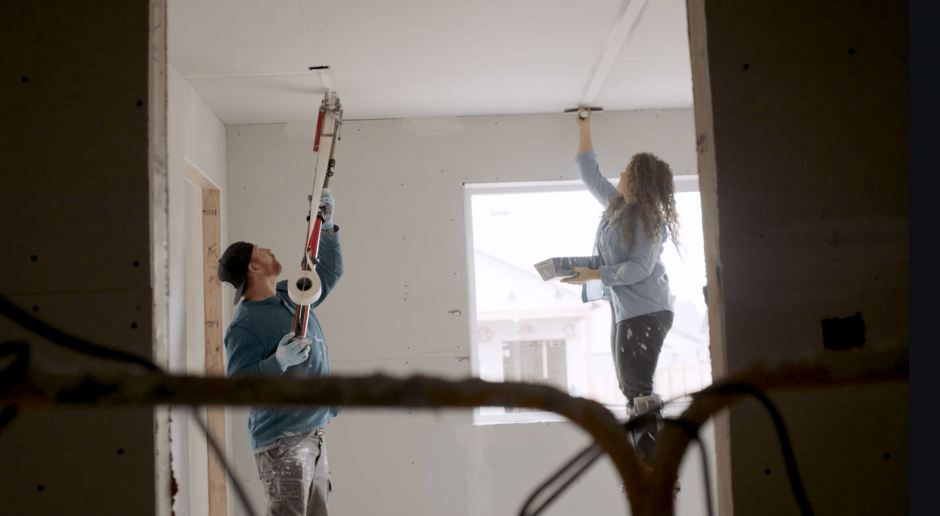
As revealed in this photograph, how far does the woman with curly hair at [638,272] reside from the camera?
101 inches

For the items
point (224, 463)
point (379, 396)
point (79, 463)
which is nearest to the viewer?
point (379, 396)

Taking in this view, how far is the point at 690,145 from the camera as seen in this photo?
384cm

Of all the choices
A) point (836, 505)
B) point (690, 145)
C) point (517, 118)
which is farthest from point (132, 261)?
point (690, 145)

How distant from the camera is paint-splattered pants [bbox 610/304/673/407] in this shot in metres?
2.55

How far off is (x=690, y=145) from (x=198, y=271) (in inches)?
116

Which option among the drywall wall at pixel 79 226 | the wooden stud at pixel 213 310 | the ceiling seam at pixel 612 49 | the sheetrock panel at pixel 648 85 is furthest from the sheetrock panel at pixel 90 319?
the sheetrock panel at pixel 648 85

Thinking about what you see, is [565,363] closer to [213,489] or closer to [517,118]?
[517,118]

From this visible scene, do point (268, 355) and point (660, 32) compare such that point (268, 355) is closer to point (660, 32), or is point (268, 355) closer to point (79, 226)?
point (79, 226)

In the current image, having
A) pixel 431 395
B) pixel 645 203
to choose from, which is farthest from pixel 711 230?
pixel 645 203

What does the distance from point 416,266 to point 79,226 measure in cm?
260

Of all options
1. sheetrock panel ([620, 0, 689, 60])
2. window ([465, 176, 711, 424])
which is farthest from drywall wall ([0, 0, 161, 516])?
window ([465, 176, 711, 424])

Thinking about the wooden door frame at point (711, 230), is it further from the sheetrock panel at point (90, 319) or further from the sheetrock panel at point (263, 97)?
the sheetrock panel at point (263, 97)

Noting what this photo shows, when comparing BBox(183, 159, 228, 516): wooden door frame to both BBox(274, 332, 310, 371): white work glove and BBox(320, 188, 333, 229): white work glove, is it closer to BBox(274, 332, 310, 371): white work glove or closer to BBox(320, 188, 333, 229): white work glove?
BBox(320, 188, 333, 229): white work glove

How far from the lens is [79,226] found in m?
1.09
